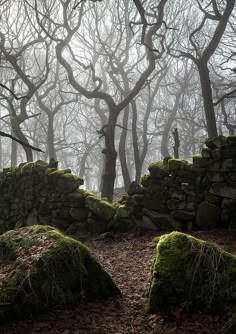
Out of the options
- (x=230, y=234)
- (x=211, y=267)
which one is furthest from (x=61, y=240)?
(x=230, y=234)

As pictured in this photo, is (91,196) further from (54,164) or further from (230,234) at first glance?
(230,234)

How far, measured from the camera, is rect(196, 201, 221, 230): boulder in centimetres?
704

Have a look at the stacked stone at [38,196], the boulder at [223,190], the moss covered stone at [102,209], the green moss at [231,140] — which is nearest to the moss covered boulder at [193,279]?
the boulder at [223,190]

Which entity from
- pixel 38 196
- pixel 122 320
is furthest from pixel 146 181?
pixel 122 320

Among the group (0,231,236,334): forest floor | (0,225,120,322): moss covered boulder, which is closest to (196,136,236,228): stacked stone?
(0,231,236,334): forest floor

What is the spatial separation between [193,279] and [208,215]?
364 cm

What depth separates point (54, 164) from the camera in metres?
9.80

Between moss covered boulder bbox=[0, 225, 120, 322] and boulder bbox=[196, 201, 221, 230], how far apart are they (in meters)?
3.44

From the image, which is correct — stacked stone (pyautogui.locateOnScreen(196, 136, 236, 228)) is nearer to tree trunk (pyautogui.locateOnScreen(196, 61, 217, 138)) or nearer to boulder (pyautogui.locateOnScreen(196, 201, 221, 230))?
boulder (pyautogui.locateOnScreen(196, 201, 221, 230))

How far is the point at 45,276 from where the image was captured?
376 centimetres

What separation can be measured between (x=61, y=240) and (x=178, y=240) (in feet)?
4.57

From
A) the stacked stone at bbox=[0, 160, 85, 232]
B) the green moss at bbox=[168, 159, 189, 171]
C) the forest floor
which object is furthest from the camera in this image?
the stacked stone at bbox=[0, 160, 85, 232]

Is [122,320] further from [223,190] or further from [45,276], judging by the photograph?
[223,190]

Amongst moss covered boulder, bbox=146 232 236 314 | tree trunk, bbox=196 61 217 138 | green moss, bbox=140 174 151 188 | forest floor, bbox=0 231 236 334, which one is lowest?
forest floor, bbox=0 231 236 334
